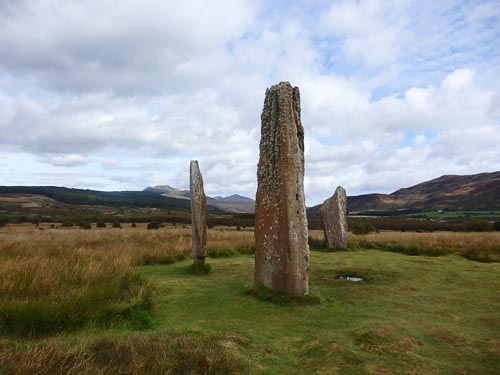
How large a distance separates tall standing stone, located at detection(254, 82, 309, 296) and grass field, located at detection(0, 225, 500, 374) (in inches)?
28.0

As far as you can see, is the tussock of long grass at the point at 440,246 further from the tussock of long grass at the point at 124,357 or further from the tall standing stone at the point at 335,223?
the tussock of long grass at the point at 124,357

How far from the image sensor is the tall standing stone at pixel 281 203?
8000mm

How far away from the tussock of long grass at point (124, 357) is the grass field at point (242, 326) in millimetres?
14

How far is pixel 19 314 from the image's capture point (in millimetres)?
5172

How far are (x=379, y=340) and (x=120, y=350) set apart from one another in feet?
12.1

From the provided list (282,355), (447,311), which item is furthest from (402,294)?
(282,355)

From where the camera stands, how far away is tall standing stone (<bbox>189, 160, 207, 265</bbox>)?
11.1 meters

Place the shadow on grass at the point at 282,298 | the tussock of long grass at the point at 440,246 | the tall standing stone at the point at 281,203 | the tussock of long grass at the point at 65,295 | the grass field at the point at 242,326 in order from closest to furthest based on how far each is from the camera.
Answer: the grass field at the point at 242,326, the tussock of long grass at the point at 65,295, the shadow on grass at the point at 282,298, the tall standing stone at the point at 281,203, the tussock of long grass at the point at 440,246

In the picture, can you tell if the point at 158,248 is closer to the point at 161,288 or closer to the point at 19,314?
the point at 161,288

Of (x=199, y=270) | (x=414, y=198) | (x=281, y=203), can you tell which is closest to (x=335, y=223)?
(x=199, y=270)

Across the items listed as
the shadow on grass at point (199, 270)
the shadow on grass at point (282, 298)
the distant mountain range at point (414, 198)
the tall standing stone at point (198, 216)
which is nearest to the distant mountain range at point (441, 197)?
the distant mountain range at point (414, 198)

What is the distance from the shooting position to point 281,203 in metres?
8.17

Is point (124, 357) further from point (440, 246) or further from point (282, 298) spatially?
point (440, 246)

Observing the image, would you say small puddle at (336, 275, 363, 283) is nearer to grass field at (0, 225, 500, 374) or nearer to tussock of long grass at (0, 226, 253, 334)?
grass field at (0, 225, 500, 374)
